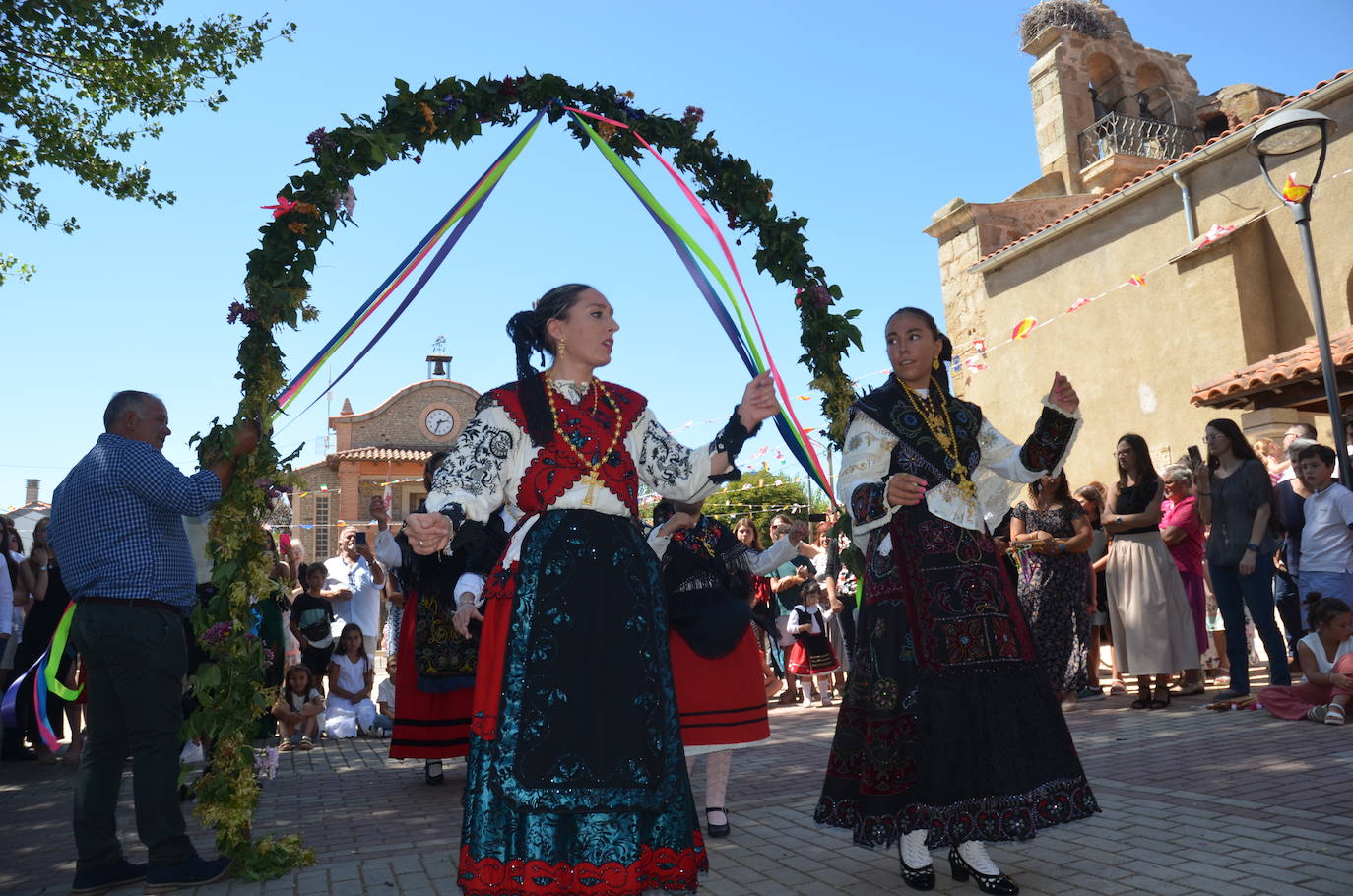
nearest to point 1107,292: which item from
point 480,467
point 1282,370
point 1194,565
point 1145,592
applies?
point 1282,370

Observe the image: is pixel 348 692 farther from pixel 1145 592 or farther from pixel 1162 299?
pixel 1162 299

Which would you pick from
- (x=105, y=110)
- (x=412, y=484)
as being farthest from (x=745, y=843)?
(x=412, y=484)

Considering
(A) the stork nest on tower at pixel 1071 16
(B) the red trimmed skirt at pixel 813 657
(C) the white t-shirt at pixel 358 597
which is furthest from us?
(A) the stork nest on tower at pixel 1071 16

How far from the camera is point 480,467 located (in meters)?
3.27

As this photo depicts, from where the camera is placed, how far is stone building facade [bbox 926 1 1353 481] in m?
15.2

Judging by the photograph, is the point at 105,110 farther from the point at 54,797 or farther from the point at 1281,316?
the point at 1281,316

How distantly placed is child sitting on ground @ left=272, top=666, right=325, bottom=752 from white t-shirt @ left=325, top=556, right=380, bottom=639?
5.42 ft

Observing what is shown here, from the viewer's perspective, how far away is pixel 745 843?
15.0 feet

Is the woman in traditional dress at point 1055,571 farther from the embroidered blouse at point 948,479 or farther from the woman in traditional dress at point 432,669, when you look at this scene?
the woman in traditional dress at point 432,669

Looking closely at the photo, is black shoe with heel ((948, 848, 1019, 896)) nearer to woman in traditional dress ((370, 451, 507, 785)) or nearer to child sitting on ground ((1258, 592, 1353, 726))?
woman in traditional dress ((370, 451, 507, 785))

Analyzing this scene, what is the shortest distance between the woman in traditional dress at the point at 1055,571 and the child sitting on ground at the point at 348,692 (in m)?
6.34

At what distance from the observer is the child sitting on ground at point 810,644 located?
10047 mm

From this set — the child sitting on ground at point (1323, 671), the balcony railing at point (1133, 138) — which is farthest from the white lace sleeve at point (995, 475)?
the balcony railing at point (1133, 138)

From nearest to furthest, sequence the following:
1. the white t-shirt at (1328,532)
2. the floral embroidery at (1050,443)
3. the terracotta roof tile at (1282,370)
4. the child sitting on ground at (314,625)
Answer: the floral embroidery at (1050,443) < the white t-shirt at (1328,532) < the child sitting on ground at (314,625) < the terracotta roof tile at (1282,370)
